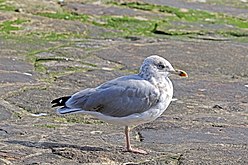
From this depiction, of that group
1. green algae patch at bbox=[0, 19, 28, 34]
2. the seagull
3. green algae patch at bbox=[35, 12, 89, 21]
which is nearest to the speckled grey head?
the seagull

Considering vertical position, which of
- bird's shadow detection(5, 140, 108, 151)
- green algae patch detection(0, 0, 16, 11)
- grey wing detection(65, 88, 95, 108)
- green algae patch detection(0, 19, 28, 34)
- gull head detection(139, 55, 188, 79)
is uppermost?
gull head detection(139, 55, 188, 79)

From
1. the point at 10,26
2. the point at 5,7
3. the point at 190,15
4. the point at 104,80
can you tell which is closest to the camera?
the point at 104,80

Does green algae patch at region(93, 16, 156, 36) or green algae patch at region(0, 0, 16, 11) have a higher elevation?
green algae patch at region(0, 0, 16, 11)

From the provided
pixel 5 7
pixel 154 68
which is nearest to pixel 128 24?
pixel 5 7

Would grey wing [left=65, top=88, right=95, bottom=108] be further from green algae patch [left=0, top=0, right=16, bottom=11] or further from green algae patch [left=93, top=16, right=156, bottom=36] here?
green algae patch [left=0, top=0, right=16, bottom=11]

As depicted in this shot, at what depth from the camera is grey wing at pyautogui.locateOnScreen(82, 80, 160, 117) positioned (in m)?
4.62

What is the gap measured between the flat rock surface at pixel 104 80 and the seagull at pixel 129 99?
0.62ft

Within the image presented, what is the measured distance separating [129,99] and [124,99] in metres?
0.03

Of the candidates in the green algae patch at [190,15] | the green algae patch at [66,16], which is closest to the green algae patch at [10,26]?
the green algae patch at [66,16]

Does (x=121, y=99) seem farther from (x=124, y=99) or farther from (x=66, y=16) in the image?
(x=66, y=16)

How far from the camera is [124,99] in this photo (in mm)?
4652

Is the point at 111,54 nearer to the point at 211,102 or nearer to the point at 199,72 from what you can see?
the point at 199,72

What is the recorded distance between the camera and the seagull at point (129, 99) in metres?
4.61

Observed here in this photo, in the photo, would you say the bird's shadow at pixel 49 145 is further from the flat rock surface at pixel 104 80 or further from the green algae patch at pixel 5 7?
the green algae patch at pixel 5 7
